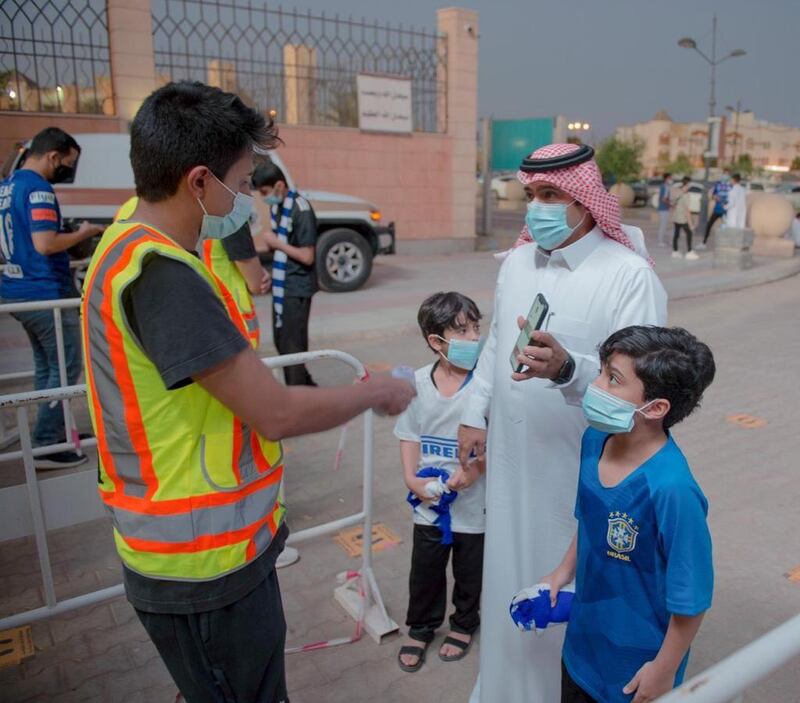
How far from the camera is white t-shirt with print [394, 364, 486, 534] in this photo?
2.87 metres

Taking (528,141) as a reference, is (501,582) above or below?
below

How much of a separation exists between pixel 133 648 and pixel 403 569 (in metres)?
1.29

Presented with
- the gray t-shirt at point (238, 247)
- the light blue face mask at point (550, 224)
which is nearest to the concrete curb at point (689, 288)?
the gray t-shirt at point (238, 247)

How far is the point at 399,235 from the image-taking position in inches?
584

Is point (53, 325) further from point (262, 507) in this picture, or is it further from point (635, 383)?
point (635, 383)

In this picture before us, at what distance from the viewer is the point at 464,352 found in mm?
2807

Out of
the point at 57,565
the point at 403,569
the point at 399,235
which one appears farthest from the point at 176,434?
the point at 399,235

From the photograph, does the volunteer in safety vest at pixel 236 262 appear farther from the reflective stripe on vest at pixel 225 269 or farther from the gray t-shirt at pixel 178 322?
the gray t-shirt at pixel 178 322

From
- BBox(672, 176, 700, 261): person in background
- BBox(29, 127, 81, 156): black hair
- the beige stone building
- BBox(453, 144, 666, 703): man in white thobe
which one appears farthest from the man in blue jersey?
the beige stone building

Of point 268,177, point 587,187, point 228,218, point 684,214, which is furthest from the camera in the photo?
point 684,214

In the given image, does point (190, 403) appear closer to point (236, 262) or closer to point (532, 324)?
point (532, 324)

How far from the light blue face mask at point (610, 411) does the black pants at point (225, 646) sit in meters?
0.89

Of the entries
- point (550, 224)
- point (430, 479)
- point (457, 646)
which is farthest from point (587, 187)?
point (457, 646)

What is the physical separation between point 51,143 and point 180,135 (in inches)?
145
